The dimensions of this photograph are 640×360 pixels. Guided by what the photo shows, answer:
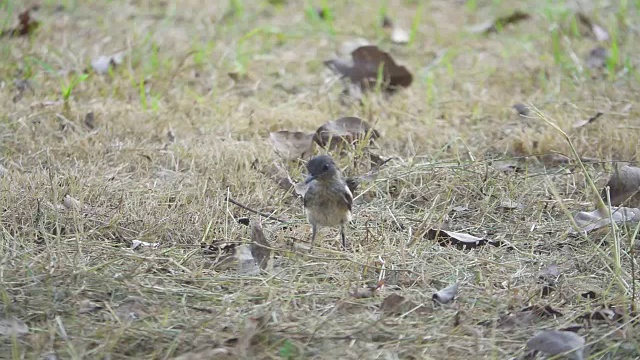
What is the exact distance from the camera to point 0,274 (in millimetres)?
3270

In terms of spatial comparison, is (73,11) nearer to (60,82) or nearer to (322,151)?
(60,82)

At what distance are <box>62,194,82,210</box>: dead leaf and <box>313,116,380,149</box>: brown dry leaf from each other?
1.29 metres

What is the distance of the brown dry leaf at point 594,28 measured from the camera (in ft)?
23.0

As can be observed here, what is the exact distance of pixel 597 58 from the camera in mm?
6559

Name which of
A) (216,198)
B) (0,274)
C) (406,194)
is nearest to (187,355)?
(0,274)

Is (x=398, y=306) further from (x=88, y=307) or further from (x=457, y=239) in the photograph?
(x=88, y=307)

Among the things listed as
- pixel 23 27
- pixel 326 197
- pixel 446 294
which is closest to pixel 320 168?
pixel 326 197

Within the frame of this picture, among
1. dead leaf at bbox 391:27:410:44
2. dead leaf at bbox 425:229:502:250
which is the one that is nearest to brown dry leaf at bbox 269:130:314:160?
dead leaf at bbox 425:229:502:250

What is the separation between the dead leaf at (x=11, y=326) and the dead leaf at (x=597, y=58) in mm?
4516

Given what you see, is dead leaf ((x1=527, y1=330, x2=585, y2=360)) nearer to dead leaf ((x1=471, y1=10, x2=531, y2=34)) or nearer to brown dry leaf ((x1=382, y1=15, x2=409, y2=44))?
brown dry leaf ((x1=382, y1=15, x2=409, y2=44))

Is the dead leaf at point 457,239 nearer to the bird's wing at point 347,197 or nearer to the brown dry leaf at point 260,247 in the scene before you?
the bird's wing at point 347,197

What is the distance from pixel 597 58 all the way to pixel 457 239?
314 centimetres

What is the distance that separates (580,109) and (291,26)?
265 centimetres

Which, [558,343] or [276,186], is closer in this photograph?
[558,343]
